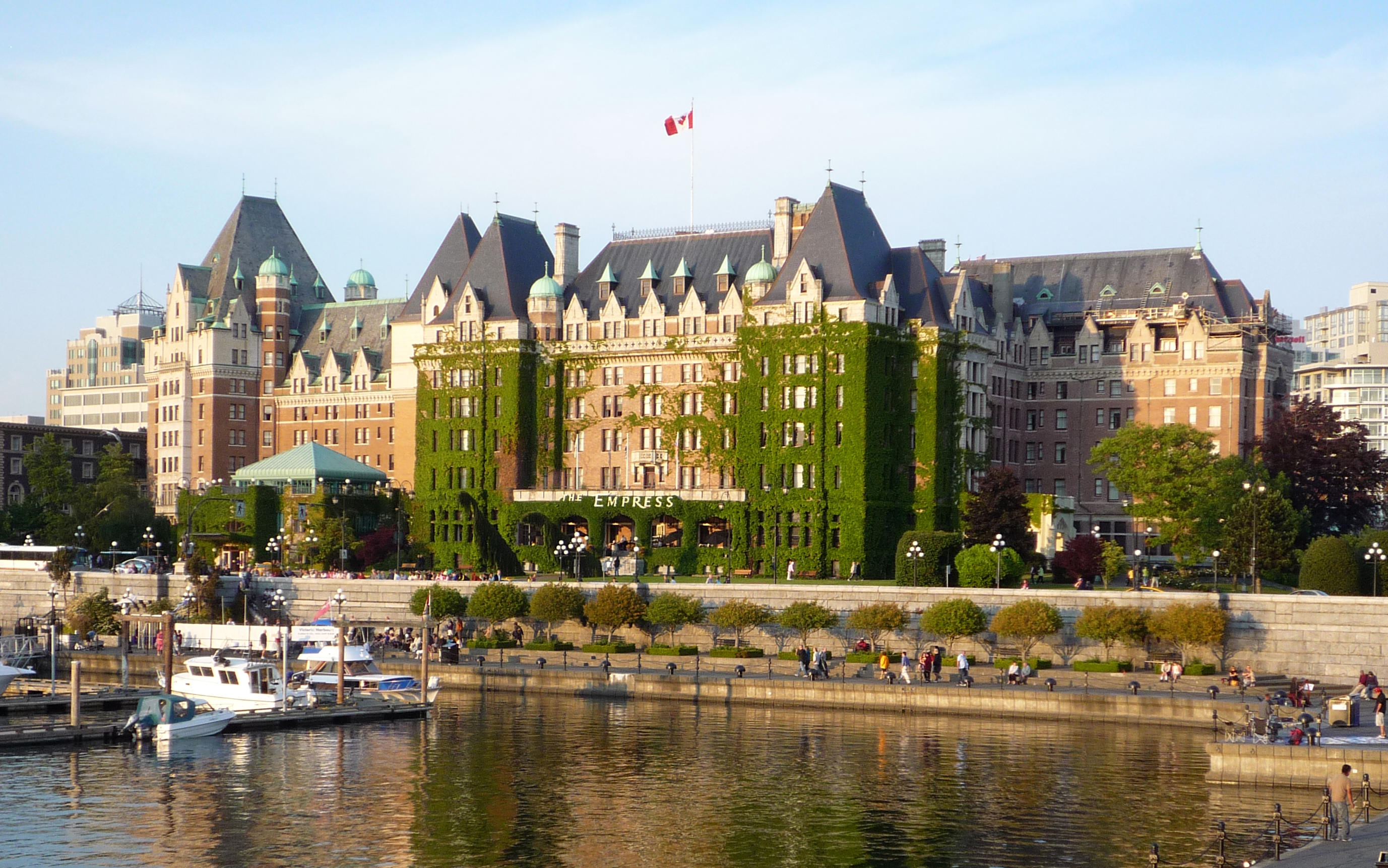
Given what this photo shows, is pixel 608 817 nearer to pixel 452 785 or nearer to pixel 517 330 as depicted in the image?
pixel 452 785

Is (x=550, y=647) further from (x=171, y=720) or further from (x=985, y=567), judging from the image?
(x=171, y=720)

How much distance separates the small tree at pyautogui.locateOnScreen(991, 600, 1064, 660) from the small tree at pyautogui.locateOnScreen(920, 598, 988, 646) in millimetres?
1036

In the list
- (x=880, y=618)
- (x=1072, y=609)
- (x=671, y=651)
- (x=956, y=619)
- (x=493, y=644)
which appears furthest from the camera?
(x=493, y=644)

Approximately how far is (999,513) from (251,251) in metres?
89.0

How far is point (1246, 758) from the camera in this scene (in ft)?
197

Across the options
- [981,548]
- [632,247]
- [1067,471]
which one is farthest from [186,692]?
[1067,471]

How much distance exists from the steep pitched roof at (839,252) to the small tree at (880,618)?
31143mm

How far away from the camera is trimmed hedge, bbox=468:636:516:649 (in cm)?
9831

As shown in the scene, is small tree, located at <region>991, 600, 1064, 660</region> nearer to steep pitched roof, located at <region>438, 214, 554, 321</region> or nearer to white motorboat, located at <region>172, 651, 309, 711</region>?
white motorboat, located at <region>172, 651, 309, 711</region>

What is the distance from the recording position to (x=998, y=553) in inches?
3720

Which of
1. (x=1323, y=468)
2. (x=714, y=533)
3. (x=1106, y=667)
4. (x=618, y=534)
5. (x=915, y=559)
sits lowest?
(x=1106, y=667)

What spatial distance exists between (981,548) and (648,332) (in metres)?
40.7

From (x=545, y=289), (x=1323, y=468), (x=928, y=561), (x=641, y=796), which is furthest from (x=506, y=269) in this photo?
(x=641, y=796)

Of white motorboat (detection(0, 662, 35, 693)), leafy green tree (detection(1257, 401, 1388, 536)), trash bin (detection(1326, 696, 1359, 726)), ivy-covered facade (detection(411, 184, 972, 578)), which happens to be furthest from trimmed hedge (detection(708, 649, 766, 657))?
leafy green tree (detection(1257, 401, 1388, 536))
